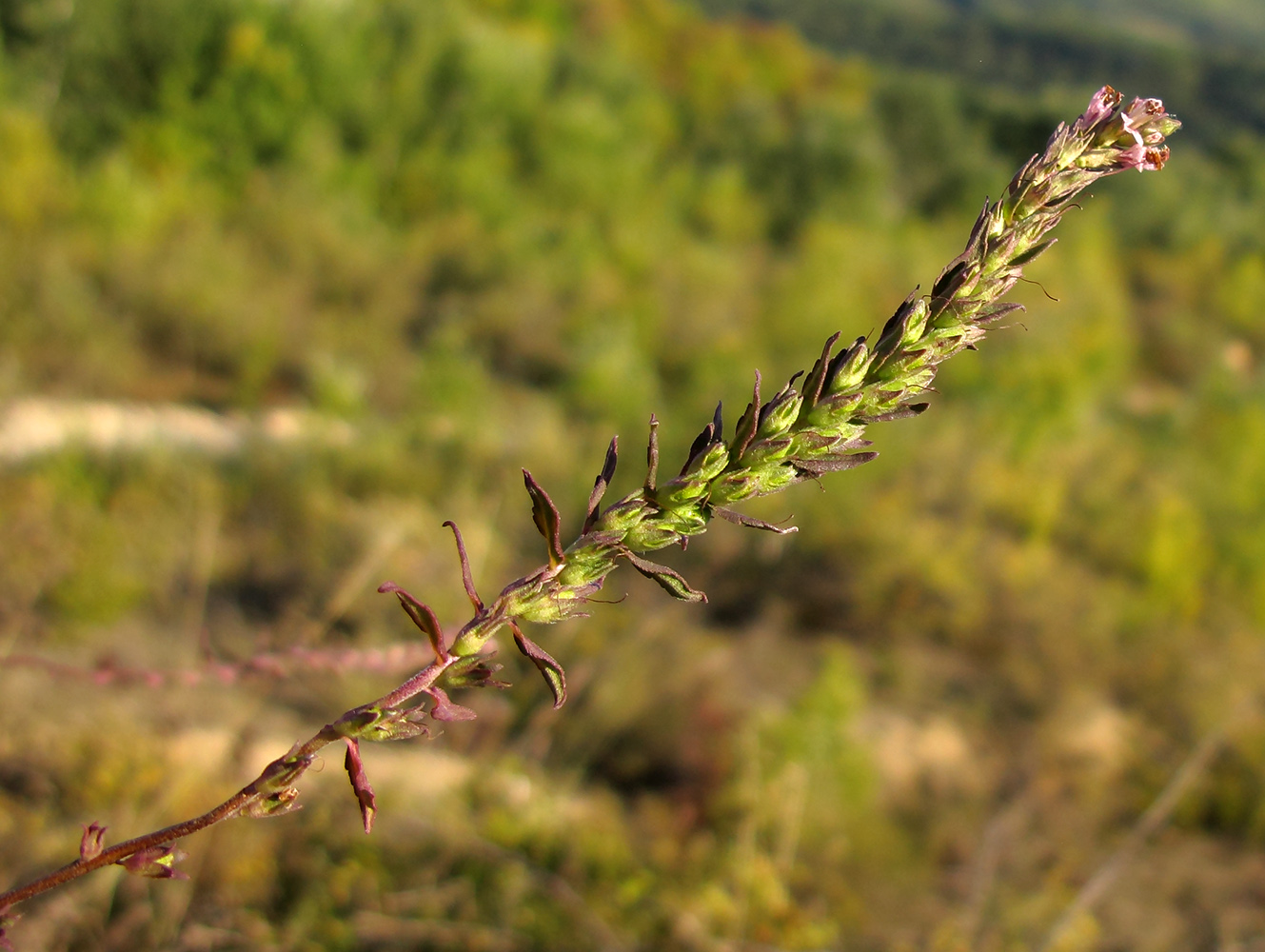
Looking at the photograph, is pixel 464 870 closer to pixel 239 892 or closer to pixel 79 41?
pixel 239 892

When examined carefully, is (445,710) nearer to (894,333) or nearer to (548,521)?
(548,521)

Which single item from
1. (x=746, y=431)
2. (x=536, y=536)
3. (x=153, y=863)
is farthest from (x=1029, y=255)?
(x=536, y=536)

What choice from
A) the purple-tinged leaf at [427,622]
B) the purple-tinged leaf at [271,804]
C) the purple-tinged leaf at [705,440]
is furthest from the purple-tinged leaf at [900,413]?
the purple-tinged leaf at [271,804]

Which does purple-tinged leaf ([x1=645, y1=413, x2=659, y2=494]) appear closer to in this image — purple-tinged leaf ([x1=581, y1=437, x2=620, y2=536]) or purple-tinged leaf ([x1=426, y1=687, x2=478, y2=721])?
purple-tinged leaf ([x1=581, y1=437, x2=620, y2=536])

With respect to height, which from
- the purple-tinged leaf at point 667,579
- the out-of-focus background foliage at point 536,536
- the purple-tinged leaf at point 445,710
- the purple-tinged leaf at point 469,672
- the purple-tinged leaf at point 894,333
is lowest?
the out-of-focus background foliage at point 536,536

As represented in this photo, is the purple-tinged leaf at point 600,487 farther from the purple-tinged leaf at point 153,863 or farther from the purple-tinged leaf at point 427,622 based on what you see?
the purple-tinged leaf at point 153,863

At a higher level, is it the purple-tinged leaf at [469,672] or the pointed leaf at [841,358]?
the pointed leaf at [841,358]

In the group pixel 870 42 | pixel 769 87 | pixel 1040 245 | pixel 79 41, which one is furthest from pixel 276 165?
pixel 870 42

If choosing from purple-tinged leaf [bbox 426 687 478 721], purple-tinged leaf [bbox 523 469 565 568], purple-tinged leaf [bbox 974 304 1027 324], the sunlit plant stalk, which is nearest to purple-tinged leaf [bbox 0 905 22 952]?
the sunlit plant stalk
